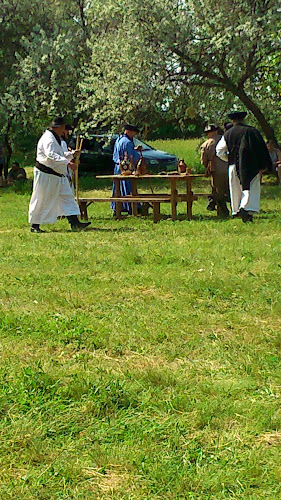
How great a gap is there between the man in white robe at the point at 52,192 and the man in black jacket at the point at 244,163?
2.41 m

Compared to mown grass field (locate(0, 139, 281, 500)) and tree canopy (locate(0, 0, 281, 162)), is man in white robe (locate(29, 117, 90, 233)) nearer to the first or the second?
mown grass field (locate(0, 139, 281, 500))

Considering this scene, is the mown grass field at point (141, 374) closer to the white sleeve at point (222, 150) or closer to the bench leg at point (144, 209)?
the white sleeve at point (222, 150)

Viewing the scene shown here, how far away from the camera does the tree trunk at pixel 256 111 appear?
19031mm

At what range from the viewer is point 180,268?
310 inches

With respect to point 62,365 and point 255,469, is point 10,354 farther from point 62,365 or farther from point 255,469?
point 255,469

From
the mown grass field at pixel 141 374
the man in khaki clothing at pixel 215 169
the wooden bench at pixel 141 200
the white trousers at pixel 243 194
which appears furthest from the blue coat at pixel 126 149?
the mown grass field at pixel 141 374

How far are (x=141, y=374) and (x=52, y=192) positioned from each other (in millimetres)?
7256

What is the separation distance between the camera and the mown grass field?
338 centimetres

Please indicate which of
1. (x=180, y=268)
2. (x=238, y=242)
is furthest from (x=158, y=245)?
(x=180, y=268)

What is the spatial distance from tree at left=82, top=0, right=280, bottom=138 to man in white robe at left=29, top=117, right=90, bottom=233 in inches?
292

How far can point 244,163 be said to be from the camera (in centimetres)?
1150

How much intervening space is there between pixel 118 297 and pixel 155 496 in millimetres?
3595

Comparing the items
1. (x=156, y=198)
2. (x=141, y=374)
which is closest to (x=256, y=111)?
(x=156, y=198)

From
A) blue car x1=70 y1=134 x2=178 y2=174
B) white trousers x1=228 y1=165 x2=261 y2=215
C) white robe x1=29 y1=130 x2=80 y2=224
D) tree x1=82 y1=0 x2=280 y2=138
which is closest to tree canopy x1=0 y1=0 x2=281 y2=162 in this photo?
tree x1=82 y1=0 x2=280 y2=138
